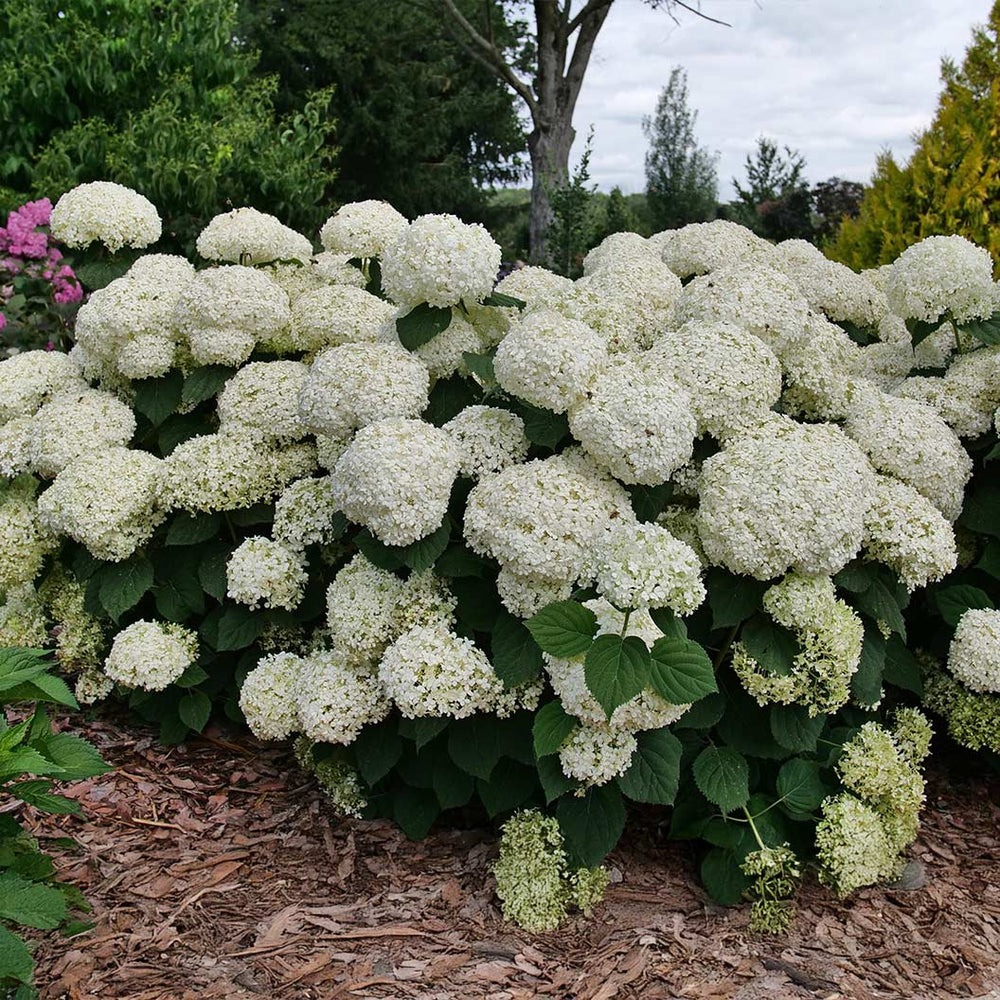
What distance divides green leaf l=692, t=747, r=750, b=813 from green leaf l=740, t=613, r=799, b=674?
0.92 ft

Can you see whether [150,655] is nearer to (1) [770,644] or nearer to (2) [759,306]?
(1) [770,644]

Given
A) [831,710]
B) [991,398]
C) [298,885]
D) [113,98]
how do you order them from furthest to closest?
[113,98]
[991,398]
[298,885]
[831,710]

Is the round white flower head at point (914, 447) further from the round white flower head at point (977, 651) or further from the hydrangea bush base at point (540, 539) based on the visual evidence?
the round white flower head at point (977, 651)

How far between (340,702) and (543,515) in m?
0.85

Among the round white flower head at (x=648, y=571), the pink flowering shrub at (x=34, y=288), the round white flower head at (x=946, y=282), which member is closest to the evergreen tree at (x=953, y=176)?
the round white flower head at (x=946, y=282)

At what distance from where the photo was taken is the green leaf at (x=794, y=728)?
2.76 metres

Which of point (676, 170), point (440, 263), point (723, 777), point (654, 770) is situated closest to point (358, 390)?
point (440, 263)

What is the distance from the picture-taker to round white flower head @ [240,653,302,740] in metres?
3.10

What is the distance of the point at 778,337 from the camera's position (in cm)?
300

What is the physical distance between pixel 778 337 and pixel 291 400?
1.58 meters

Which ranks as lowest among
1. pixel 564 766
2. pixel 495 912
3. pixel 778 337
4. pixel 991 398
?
pixel 495 912

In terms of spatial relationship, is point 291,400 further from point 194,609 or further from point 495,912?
point 495,912

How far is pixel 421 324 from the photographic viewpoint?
9.89 ft

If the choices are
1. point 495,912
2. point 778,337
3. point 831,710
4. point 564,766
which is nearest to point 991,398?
point 778,337
